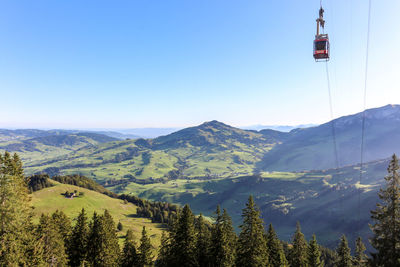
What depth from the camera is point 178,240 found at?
43719 millimetres

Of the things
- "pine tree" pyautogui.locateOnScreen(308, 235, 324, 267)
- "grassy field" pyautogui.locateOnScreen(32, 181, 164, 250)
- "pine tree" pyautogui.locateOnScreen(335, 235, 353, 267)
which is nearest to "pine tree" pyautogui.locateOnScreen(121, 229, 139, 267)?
"pine tree" pyautogui.locateOnScreen(308, 235, 324, 267)

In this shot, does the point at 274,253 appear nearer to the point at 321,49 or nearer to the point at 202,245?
the point at 202,245

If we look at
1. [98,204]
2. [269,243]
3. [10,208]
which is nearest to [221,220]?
[269,243]

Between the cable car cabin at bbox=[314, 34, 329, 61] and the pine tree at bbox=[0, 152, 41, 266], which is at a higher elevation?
the cable car cabin at bbox=[314, 34, 329, 61]

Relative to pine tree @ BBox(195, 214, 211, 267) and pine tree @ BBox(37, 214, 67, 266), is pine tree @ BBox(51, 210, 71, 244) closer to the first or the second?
pine tree @ BBox(37, 214, 67, 266)

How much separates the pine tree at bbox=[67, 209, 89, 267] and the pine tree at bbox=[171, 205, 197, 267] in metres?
20.9

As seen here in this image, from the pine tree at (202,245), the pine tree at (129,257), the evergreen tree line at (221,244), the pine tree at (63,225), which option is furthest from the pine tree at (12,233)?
the pine tree at (202,245)

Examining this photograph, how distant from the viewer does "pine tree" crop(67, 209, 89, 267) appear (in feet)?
162

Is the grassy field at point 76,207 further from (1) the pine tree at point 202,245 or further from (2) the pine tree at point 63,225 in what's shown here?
(1) the pine tree at point 202,245

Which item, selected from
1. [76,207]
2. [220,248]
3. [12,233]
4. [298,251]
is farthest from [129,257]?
[76,207]

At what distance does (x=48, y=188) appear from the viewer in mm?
193000

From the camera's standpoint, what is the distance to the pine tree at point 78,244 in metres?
49.3

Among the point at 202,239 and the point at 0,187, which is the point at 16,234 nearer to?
the point at 0,187

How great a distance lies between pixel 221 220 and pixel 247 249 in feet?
25.0
